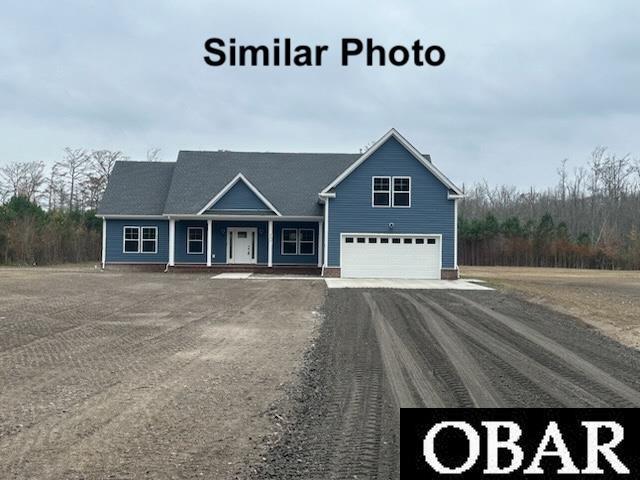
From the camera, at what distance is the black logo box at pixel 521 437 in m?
4.88

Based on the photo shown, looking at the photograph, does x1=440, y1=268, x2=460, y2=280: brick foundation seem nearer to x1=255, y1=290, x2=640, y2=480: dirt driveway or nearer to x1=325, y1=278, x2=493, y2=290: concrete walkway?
x1=325, y1=278, x2=493, y2=290: concrete walkway

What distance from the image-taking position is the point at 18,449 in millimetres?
5336

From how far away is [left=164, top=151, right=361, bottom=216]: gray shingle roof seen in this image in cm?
3120

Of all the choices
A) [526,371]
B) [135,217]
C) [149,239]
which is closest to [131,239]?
[149,239]

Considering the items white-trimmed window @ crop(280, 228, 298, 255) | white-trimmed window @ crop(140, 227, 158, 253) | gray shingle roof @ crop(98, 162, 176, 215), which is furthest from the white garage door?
gray shingle roof @ crop(98, 162, 176, 215)

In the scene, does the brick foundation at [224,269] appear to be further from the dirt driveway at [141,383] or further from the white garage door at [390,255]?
the dirt driveway at [141,383]

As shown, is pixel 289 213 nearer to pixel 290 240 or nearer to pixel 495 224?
pixel 290 240

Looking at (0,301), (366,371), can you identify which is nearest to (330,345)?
(366,371)

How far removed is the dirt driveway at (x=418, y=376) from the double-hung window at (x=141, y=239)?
733 inches

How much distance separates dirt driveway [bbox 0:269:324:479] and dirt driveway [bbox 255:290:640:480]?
0.50 metres

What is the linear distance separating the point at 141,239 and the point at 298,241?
7.86 meters

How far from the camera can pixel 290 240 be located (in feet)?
103

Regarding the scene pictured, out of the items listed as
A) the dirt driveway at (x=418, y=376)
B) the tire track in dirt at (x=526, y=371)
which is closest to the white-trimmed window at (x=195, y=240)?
the dirt driveway at (x=418, y=376)

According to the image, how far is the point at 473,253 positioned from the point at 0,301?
39.3m
